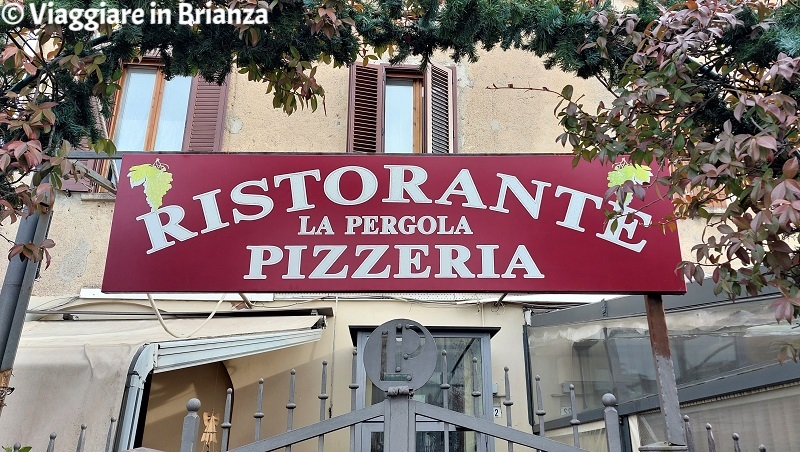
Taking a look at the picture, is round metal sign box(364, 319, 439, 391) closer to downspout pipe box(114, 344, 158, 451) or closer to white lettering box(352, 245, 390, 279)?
white lettering box(352, 245, 390, 279)

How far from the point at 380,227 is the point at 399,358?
1.31 meters

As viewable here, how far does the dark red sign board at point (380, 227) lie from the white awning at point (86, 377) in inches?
31.8

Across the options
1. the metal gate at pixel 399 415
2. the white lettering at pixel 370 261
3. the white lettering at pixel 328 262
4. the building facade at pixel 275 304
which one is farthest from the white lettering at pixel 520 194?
the building facade at pixel 275 304

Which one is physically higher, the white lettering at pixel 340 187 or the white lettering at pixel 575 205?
the white lettering at pixel 340 187

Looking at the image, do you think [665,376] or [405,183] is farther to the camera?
[405,183]

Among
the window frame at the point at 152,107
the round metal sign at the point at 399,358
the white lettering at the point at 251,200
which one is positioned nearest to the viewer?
the round metal sign at the point at 399,358

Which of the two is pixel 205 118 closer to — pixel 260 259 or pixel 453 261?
pixel 260 259

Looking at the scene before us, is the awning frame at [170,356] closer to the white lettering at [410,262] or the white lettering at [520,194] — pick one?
the white lettering at [410,262]

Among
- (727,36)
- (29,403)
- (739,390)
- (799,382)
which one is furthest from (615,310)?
(29,403)

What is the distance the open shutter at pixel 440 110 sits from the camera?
24.9ft

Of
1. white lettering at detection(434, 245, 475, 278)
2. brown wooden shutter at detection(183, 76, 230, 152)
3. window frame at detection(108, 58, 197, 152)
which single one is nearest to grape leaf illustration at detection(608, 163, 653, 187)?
white lettering at detection(434, 245, 475, 278)

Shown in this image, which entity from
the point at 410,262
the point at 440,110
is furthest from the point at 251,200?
the point at 440,110

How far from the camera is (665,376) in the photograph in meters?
3.36

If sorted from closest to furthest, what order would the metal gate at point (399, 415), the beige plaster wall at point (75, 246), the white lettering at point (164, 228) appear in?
the metal gate at point (399, 415)
the white lettering at point (164, 228)
the beige plaster wall at point (75, 246)
